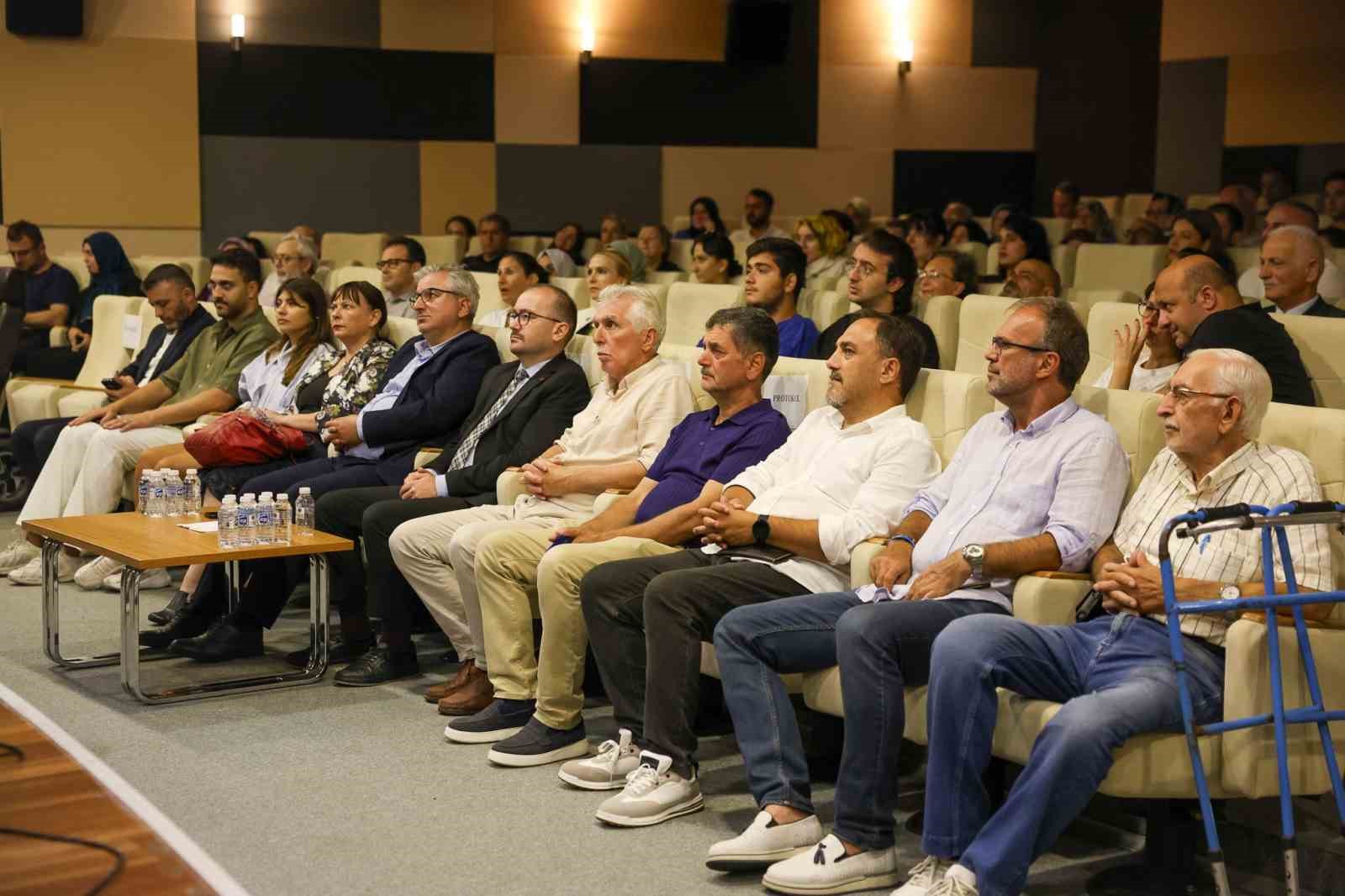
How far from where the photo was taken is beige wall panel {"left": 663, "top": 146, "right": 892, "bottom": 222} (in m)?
13.4

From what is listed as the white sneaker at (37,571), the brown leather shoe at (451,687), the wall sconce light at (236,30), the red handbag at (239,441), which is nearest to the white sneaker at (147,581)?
the white sneaker at (37,571)

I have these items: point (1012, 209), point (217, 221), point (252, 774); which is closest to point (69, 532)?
point (252, 774)

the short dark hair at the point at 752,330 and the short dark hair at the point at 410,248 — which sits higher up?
the short dark hair at the point at 410,248

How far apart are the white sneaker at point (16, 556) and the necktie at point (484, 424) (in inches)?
84.0

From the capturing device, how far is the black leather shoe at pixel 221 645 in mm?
4898

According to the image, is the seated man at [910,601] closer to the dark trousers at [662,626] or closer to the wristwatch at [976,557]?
the wristwatch at [976,557]

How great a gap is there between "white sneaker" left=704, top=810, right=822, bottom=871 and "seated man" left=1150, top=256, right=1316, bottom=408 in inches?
58.0

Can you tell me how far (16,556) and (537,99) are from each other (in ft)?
25.2

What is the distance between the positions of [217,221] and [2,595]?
6743 millimetres

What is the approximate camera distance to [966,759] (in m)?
2.94

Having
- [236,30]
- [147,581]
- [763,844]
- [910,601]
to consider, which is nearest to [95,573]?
[147,581]

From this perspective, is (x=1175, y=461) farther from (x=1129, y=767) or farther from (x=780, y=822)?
(x=780, y=822)

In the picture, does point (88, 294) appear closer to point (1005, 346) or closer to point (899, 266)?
point (899, 266)

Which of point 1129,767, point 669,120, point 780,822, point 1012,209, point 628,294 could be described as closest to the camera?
point 1129,767
